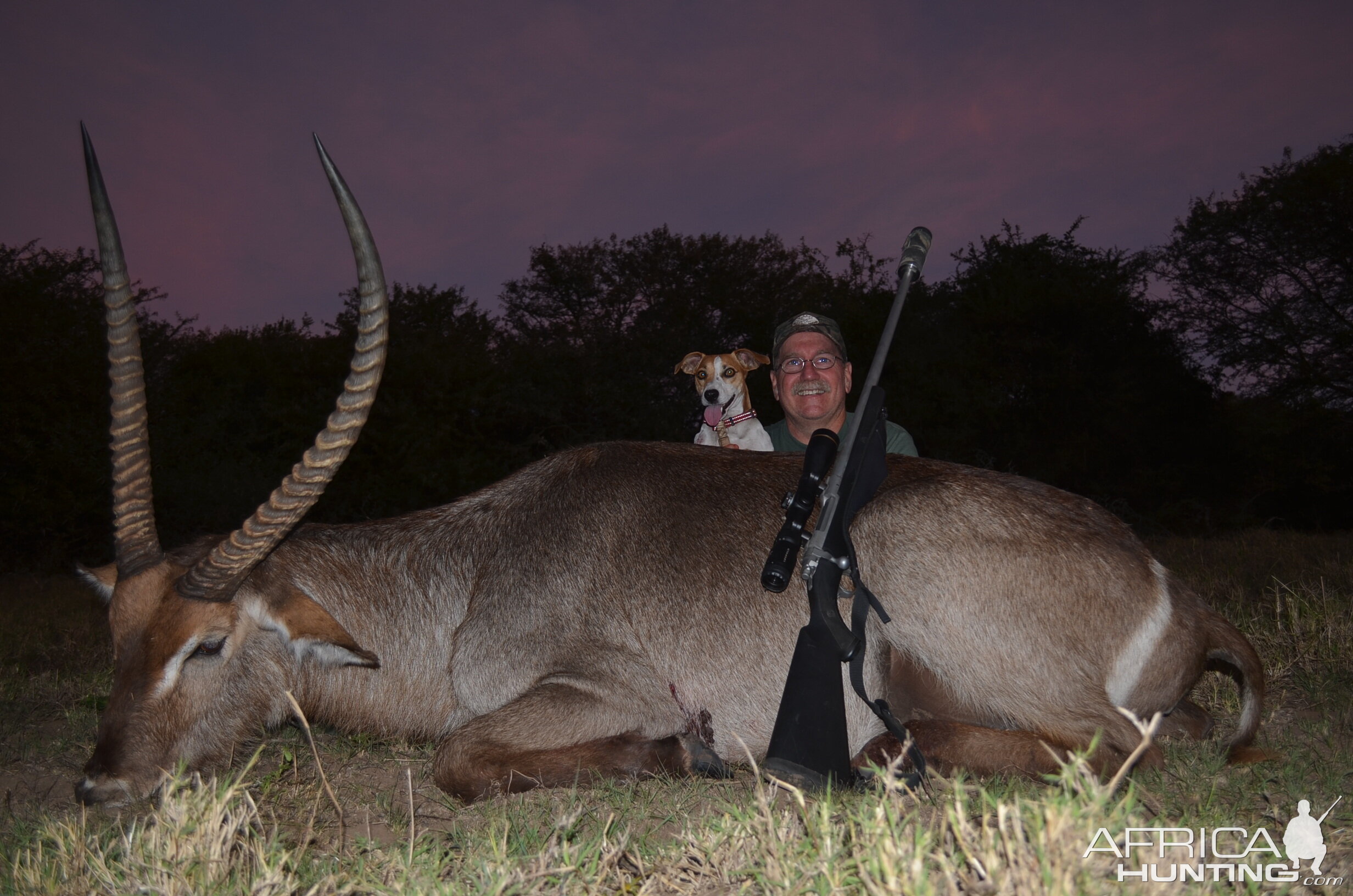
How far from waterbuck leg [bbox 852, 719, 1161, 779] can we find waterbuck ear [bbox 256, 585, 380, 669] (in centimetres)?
195

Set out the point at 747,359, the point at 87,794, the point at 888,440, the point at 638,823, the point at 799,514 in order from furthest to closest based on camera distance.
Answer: the point at 747,359 → the point at 888,440 → the point at 799,514 → the point at 87,794 → the point at 638,823

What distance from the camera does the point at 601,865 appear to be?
1995 mm

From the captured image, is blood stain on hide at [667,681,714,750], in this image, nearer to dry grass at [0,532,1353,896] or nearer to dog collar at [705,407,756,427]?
dry grass at [0,532,1353,896]

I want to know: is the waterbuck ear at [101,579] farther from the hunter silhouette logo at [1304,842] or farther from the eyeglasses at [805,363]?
the hunter silhouette logo at [1304,842]

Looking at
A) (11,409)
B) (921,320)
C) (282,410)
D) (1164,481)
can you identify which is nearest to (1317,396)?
(1164,481)

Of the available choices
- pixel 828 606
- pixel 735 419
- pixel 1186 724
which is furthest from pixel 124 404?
pixel 735 419

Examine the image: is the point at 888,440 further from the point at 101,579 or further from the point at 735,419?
the point at 101,579

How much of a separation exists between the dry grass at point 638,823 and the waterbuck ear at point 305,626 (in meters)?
0.47

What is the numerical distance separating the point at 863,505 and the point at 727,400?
429cm

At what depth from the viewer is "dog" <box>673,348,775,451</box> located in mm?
7145

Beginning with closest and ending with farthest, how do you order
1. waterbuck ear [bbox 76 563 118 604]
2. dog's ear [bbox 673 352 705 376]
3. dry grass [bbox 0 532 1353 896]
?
1. dry grass [bbox 0 532 1353 896]
2. waterbuck ear [bbox 76 563 118 604]
3. dog's ear [bbox 673 352 705 376]

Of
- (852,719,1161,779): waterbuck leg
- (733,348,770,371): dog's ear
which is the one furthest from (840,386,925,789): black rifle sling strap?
(733,348,770,371): dog's ear

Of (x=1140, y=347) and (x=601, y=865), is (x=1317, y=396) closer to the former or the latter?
(x=1140, y=347)

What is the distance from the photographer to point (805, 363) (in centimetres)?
549
